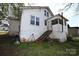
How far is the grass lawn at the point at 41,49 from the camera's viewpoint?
2801 millimetres

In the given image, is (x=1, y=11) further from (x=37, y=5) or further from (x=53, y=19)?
(x=53, y=19)

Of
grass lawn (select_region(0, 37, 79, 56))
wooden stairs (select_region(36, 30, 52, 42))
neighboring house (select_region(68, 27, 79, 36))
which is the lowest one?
grass lawn (select_region(0, 37, 79, 56))

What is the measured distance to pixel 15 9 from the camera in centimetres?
295

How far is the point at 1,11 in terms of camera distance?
296 cm

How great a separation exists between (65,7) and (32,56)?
2.83ft

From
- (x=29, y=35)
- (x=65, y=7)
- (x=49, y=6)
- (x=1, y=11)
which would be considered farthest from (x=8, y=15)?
(x=65, y=7)

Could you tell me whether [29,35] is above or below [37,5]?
below

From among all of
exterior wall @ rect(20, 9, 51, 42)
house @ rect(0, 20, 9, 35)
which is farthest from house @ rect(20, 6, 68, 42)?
house @ rect(0, 20, 9, 35)

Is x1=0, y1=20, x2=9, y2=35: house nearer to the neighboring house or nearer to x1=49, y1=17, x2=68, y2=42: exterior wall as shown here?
x1=49, y1=17, x2=68, y2=42: exterior wall

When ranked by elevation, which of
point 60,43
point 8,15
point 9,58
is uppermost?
point 8,15

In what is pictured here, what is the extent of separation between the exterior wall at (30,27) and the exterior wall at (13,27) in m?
0.07

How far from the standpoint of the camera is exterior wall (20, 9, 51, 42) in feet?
9.55

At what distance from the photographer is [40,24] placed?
2.95 metres

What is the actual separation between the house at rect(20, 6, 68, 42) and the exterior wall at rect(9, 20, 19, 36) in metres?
0.06
